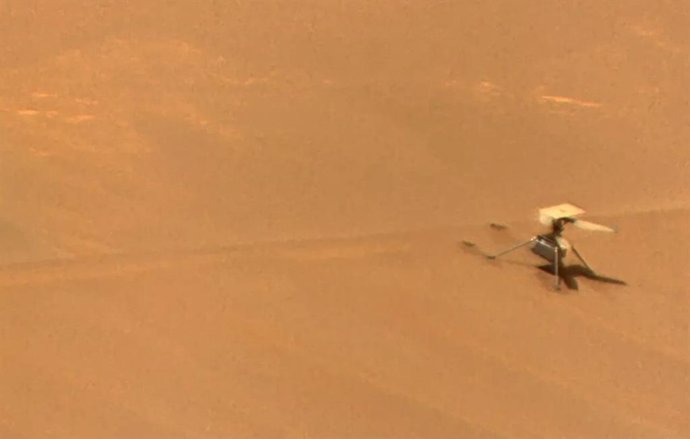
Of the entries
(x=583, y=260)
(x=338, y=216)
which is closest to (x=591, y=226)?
(x=583, y=260)

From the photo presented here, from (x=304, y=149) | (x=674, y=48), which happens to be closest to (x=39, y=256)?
(x=304, y=149)

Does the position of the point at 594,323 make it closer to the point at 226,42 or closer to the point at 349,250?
the point at 349,250

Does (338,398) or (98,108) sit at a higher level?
(98,108)

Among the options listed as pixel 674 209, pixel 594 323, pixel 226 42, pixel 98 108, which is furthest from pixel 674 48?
pixel 98 108

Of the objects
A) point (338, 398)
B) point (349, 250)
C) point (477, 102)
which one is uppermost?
point (477, 102)

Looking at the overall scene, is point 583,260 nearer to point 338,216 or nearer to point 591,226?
point 591,226

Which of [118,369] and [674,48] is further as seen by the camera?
[674,48]
